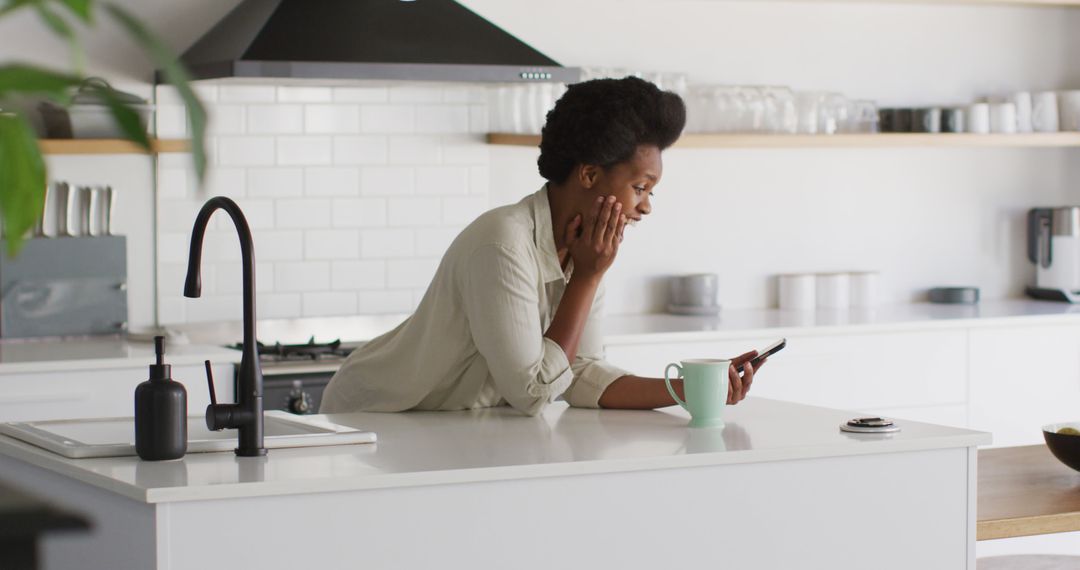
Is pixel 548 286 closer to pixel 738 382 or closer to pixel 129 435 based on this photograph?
pixel 738 382

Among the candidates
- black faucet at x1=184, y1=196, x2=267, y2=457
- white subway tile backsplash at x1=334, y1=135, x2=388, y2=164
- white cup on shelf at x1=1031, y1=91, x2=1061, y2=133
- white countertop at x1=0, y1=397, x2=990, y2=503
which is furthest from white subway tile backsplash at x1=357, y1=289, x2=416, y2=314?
black faucet at x1=184, y1=196, x2=267, y2=457

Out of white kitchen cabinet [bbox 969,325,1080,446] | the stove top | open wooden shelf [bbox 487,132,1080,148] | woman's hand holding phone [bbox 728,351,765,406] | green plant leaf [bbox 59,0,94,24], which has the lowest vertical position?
white kitchen cabinet [bbox 969,325,1080,446]

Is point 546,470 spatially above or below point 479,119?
below

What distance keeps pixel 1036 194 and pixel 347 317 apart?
3034 mm

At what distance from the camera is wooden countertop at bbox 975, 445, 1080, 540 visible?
230cm

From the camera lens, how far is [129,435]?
2379mm

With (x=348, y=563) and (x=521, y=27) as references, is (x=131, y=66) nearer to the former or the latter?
(x=521, y=27)

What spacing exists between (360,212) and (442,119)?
44 cm

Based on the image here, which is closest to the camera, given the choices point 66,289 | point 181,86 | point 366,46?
point 181,86

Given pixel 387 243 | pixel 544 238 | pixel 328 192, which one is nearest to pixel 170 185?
pixel 328 192

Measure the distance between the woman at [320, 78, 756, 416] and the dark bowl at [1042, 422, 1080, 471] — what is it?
0.62 meters

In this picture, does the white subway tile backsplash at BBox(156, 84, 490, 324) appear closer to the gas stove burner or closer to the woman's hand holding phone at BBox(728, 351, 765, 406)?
the gas stove burner

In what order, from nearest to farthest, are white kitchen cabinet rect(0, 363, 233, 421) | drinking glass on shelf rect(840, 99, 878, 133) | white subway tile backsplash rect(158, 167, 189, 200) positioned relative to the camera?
white kitchen cabinet rect(0, 363, 233, 421) < white subway tile backsplash rect(158, 167, 189, 200) < drinking glass on shelf rect(840, 99, 878, 133)

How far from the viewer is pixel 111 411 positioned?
12.8 ft
